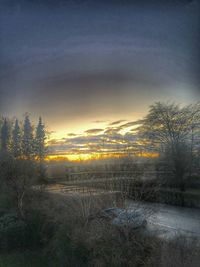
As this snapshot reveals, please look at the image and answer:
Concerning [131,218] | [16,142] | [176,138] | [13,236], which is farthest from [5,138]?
[176,138]

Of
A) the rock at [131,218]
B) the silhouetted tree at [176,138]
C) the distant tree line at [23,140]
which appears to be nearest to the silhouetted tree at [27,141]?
the distant tree line at [23,140]

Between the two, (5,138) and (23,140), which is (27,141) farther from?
(5,138)

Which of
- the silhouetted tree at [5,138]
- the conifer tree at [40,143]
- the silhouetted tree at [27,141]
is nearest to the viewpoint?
the silhouetted tree at [5,138]

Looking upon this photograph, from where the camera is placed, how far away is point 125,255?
2.53 m

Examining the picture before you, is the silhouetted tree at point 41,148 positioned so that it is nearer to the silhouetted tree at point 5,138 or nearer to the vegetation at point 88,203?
the vegetation at point 88,203

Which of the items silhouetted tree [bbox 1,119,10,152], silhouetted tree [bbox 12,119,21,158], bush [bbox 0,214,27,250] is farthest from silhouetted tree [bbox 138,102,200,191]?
bush [bbox 0,214,27,250]

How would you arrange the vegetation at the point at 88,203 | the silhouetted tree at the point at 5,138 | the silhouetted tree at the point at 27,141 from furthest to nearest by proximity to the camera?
the silhouetted tree at the point at 27,141
the silhouetted tree at the point at 5,138
the vegetation at the point at 88,203

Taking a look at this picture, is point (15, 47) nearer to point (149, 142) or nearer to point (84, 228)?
point (84, 228)

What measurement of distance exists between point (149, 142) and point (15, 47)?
13.1 ft

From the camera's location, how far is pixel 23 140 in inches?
246

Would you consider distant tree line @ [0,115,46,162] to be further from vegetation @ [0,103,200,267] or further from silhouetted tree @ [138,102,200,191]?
silhouetted tree @ [138,102,200,191]

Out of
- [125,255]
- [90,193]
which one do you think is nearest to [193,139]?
[90,193]

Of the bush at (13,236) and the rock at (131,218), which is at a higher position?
the rock at (131,218)

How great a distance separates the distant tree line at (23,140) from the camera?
585 cm
